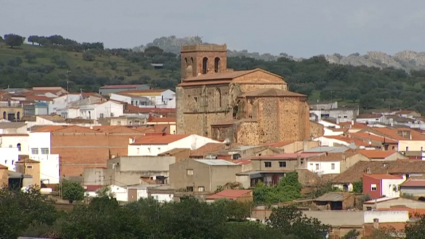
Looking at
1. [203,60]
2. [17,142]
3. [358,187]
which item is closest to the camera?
[358,187]

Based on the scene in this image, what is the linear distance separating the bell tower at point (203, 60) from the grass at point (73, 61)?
56.0 m

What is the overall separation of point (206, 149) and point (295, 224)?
20034 mm

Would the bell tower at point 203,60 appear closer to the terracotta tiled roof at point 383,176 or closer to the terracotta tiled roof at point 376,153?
the terracotta tiled roof at point 376,153

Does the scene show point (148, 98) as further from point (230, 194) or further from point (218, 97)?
point (230, 194)

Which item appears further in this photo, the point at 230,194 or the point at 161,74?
the point at 161,74

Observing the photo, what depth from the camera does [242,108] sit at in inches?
3191

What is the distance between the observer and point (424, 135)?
9394 cm

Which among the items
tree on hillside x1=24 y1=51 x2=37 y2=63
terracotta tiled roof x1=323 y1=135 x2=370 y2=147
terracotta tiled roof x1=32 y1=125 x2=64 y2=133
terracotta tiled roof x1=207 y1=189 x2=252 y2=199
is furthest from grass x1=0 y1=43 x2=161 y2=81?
terracotta tiled roof x1=207 y1=189 x2=252 y2=199

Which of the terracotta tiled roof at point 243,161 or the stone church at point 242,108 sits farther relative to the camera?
the stone church at point 242,108

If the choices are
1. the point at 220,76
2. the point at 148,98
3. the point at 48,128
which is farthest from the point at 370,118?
the point at 48,128

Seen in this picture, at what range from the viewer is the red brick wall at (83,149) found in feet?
260

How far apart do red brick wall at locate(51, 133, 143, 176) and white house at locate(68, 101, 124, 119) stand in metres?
20.9

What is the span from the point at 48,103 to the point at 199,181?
4389cm

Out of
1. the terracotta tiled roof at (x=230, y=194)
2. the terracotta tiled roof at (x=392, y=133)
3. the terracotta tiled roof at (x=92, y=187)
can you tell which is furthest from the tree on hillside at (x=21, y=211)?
the terracotta tiled roof at (x=392, y=133)
